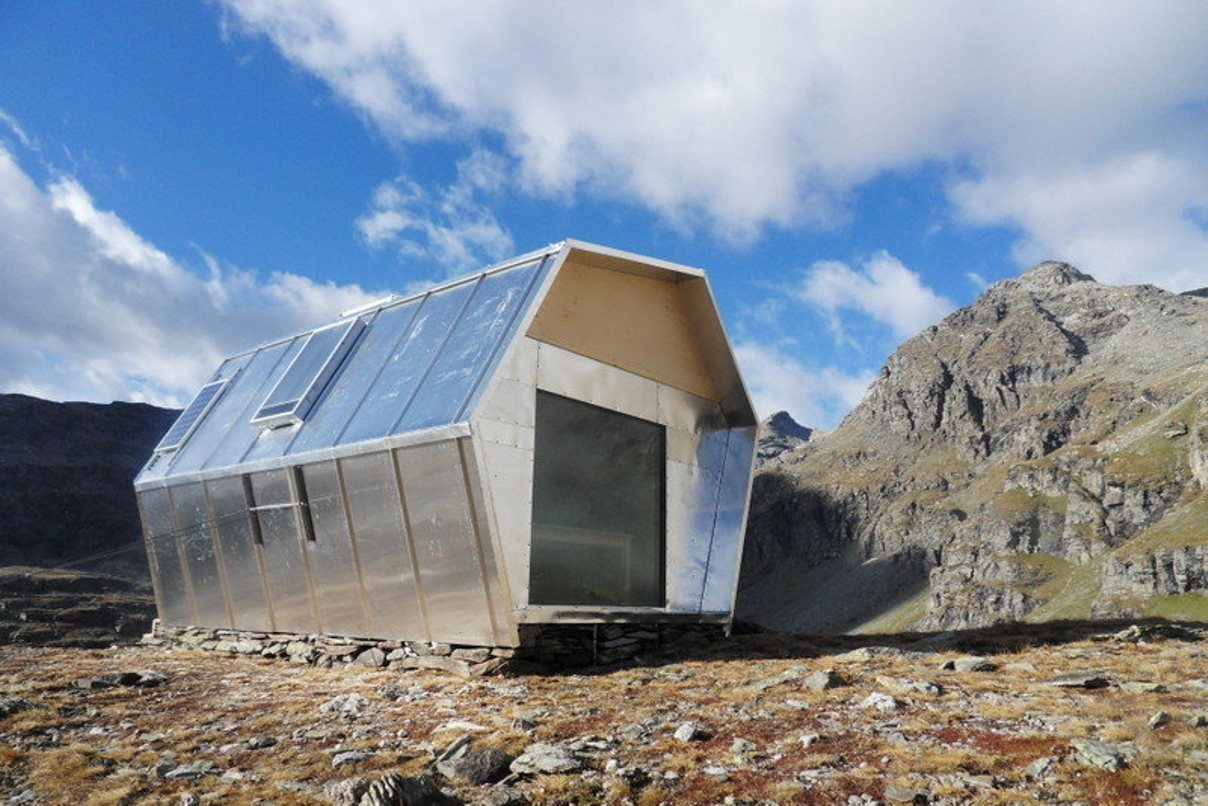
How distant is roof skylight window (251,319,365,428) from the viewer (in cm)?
1892

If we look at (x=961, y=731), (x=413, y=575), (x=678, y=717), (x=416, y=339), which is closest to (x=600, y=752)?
(x=678, y=717)

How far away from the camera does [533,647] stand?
14.3m

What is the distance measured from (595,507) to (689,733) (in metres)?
6.98

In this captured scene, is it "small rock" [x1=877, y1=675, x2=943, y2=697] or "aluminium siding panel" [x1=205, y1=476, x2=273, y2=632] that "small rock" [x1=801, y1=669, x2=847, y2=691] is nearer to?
"small rock" [x1=877, y1=675, x2=943, y2=697]

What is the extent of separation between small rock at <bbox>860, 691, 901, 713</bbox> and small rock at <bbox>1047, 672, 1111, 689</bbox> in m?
2.47

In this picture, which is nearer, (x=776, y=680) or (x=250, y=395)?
(x=776, y=680)

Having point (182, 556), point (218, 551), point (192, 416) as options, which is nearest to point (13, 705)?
point (218, 551)

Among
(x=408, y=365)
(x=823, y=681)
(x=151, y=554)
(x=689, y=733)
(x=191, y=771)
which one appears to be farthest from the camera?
(x=151, y=554)

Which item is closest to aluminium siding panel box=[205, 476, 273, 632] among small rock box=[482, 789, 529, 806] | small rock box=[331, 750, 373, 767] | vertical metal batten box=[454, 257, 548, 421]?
vertical metal batten box=[454, 257, 548, 421]

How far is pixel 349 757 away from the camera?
910 cm

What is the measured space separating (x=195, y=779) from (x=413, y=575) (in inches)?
262

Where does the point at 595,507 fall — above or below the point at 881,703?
above

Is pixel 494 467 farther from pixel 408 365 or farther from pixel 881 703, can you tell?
pixel 881 703

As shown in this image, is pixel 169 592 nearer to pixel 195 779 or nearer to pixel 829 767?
pixel 195 779
